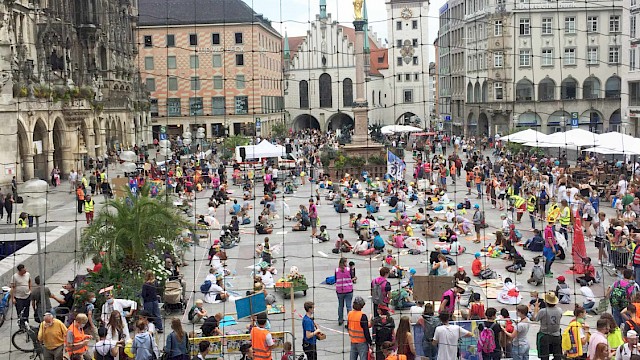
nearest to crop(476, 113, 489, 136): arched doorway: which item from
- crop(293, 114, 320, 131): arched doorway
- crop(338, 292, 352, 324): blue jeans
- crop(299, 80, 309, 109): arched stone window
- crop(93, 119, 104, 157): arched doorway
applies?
crop(299, 80, 309, 109): arched stone window

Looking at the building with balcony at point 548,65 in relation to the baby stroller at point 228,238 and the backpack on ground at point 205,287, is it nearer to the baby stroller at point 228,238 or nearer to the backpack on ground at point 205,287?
the baby stroller at point 228,238

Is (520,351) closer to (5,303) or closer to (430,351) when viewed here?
(430,351)

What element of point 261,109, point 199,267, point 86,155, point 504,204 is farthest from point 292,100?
point 199,267

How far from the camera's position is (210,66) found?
3009 centimetres

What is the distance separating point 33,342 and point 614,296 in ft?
A: 17.6

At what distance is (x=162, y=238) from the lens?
10086 mm

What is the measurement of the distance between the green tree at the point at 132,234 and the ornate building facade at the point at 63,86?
6747 millimetres

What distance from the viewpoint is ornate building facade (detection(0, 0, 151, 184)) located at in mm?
18844

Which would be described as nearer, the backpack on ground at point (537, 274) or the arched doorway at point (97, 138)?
the backpack on ground at point (537, 274)

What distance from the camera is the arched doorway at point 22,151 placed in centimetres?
1894

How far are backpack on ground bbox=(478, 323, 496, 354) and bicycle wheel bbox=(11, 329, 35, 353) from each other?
4.18 m

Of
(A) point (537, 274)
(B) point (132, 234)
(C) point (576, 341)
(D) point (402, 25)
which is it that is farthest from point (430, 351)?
(D) point (402, 25)

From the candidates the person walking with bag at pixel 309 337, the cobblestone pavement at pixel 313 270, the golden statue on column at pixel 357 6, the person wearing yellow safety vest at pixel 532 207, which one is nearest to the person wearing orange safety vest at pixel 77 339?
the cobblestone pavement at pixel 313 270

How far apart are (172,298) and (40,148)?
12.5m
